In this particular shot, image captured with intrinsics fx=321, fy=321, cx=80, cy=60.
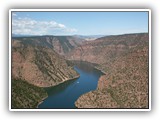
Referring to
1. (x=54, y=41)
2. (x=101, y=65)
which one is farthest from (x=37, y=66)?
(x=101, y=65)

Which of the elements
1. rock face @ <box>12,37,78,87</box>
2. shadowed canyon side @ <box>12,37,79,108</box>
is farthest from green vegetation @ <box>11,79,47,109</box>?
rock face @ <box>12,37,78,87</box>

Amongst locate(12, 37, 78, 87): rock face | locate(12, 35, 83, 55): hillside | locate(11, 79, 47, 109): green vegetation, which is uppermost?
locate(12, 35, 83, 55): hillside

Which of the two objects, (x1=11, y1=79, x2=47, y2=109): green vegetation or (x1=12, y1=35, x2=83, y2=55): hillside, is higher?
(x1=12, y1=35, x2=83, y2=55): hillside

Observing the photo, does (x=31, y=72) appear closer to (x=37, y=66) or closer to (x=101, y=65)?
(x=37, y=66)

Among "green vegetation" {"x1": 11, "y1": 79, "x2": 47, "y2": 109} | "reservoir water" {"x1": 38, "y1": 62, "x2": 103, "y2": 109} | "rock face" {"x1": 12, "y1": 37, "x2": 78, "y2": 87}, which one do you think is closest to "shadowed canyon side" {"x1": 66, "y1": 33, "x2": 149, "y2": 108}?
"reservoir water" {"x1": 38, "y1": 62, "x2": 103, "y2": 109}

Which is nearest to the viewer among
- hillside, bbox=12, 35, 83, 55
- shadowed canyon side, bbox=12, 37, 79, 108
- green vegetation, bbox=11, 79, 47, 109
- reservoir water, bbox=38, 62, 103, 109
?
green vegetation, bbox=11, 79, 47, 109

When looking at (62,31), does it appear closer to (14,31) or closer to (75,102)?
(14,31)

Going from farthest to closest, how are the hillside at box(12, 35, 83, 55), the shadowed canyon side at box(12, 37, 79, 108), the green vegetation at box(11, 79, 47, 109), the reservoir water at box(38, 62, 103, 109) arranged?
→ the hillside at box(12, 35, 83, 55)
the reservoir water at box(38, 62, 103, 109)
the shadowed canyon side at box(12, 37, 79, 108)
the green vegetation at box(11, 79, 47, 109)

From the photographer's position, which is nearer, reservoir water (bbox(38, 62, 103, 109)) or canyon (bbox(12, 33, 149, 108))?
canyon (bbox(12, 33, 149, 108))

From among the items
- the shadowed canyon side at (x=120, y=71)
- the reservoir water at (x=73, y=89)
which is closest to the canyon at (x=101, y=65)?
the shadowed canyon side at (x=120, y=71)

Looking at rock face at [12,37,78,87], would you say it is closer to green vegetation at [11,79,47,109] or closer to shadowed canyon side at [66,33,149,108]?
green vegetation at [11,79,47,109]
